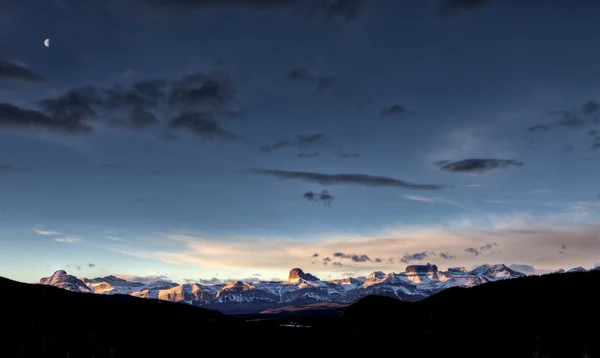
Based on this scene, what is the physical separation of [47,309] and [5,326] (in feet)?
21.0

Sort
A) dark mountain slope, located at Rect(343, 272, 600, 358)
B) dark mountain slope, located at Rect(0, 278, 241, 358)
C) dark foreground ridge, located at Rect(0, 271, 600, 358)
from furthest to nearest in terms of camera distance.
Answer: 1. dark mountain slope, located at Rect(343, 272, 600, 358)
2. dark foreground ridge, located at Rect(0, 271, 600, 358)
3. dark mountain slope, located at Rect(0, 278, 241, 358)

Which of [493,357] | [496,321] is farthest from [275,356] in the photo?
[496,321]

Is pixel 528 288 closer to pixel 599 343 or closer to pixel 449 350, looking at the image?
pixel 599 343

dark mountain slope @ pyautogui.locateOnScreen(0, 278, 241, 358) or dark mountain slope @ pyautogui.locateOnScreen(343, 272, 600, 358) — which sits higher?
dark mountain slope @ pyautogui.locateOnScreen(0, 278, 241, 358)

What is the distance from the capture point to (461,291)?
48.9m

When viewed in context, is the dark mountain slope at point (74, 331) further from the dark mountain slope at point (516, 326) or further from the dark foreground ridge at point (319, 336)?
the dark mountain slope at point (516, 326)

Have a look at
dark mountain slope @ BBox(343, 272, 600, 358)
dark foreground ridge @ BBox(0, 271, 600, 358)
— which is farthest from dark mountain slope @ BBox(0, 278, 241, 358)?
dark mountain slope @ BBox(343, 272, 600, 358)

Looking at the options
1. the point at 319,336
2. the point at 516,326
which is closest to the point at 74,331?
the point at 319,336

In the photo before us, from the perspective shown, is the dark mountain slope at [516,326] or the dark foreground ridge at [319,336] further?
the dark mountain slope at [516,326]

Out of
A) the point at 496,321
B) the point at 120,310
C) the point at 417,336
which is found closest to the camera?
the point at 417,336

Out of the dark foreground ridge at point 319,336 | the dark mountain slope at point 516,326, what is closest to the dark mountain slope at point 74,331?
the dark foreground ridge at point 319,336

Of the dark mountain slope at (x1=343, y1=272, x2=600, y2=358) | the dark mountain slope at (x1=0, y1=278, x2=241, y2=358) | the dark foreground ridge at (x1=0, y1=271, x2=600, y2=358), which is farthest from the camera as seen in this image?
the dark mountain slope at (x1=343, y1=272, x2=600, y2=358)

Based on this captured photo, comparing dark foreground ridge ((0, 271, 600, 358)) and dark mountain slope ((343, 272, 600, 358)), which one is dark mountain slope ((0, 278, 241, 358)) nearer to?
dark foreground ridge ((0, 271, 600, 358))

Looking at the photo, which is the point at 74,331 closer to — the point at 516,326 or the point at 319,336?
the point at 319,336
